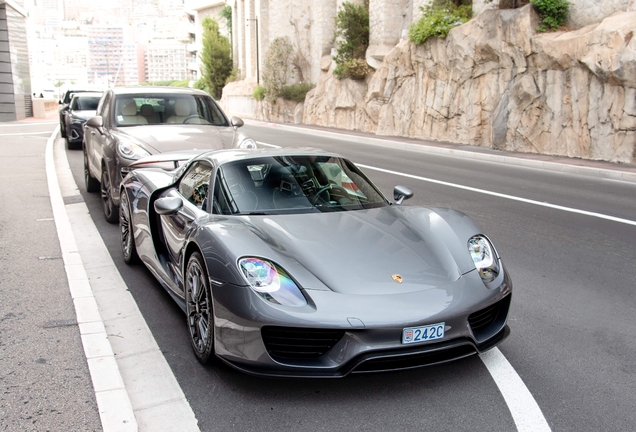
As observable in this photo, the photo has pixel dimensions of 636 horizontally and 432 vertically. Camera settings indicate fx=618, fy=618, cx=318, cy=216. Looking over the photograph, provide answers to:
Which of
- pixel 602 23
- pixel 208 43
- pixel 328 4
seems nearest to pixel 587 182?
pixel 602 23

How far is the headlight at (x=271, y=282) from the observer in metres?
3.34

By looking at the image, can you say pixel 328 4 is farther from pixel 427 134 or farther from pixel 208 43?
pixel 208 43

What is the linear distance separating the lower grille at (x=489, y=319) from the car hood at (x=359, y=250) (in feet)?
0.82

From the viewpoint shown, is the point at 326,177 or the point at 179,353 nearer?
the point at 179,353

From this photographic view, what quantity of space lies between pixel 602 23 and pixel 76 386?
17.7 meters

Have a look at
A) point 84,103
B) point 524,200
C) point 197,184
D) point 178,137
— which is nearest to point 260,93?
point 84,103

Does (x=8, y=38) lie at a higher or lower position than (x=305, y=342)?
higher

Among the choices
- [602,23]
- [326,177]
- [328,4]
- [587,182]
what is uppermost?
[328,4]

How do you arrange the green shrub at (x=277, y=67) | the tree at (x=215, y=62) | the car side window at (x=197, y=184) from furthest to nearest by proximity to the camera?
1. the tree at (x=215, y=62)
2. the green shrub at (x=277, y=67)
3. the car side window at (x=197, y=184)

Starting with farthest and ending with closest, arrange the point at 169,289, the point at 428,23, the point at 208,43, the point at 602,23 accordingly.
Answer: the point at 208,43 → the point at 428,23 → the point at 602,23 → the point at 169,289

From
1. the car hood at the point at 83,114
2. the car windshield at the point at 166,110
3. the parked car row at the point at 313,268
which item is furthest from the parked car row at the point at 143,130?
the car hood at the point at 83,114

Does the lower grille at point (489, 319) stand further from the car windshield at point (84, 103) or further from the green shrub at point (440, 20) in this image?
the green shrub at point (440, 20)

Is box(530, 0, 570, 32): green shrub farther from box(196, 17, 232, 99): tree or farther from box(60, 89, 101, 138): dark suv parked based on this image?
box(196, 17, 232, 99): tree

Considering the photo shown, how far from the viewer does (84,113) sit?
17.5 meters
